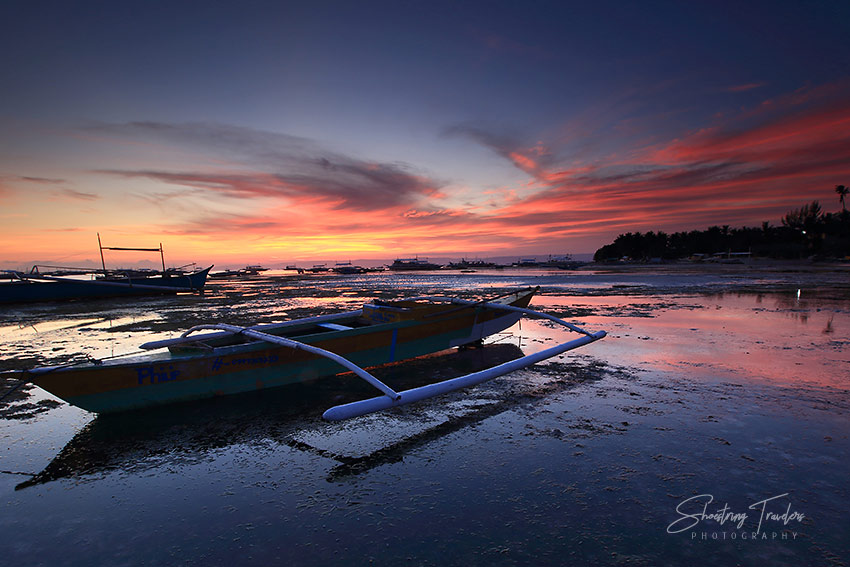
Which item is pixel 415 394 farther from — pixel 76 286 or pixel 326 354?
pixel 76 286

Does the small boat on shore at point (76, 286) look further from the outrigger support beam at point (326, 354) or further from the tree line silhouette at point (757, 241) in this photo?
→ the tree line silhouette at point (757, 241)

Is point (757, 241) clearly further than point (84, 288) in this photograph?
Yes

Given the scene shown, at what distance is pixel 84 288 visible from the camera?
2744cm

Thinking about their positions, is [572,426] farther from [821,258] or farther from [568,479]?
[821,258]

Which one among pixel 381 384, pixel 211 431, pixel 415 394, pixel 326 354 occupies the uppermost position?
pixel 326 354

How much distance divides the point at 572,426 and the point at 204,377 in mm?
5926

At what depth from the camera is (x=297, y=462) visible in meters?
4.44

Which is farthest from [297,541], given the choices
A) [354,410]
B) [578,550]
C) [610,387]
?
[610,387]

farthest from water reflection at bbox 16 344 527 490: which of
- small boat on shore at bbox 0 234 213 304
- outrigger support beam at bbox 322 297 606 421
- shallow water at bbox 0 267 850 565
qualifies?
small boat on shore at bbox 0 234 213 304

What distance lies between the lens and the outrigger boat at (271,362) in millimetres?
5109

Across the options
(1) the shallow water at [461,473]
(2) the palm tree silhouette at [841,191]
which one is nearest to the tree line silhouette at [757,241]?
(2) the palm tree silhouette at [841,191]

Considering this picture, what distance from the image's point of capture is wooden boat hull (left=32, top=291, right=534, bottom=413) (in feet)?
17.0
